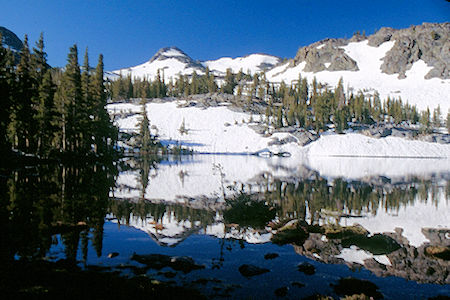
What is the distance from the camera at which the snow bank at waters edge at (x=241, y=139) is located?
9475 centimetres

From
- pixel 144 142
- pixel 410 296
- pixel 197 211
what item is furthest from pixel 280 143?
pixel 410 296

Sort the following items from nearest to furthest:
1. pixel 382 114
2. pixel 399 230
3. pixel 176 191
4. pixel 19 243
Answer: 1. pixel 19 243
2. pixel 399 230
3. pixel 176 191
4. pixel 382 114

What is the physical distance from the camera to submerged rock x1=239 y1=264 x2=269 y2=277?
7828mm

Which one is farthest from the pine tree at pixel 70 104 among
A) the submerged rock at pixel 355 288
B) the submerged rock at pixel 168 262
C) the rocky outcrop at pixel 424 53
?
the rocky outcrop at pixel 424 53

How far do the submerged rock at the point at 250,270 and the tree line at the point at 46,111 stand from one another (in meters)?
30.9

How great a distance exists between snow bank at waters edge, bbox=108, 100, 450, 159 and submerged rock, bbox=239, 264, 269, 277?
86.5 metres

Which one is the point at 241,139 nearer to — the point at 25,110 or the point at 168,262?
the point at 25,110

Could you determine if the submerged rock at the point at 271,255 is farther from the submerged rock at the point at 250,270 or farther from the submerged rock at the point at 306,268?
the submerged rock at the point at 250,270

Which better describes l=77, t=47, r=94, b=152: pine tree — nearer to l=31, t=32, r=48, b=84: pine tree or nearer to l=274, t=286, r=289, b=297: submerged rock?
l=31, t=32, r=48, b=84: pine tree

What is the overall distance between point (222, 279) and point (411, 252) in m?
7.15

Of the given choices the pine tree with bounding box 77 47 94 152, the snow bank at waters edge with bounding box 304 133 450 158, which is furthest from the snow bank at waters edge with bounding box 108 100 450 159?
the pine tree with bounding box 77 47 94 152

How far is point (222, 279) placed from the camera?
742cm

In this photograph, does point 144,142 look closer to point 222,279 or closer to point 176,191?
point 176,191

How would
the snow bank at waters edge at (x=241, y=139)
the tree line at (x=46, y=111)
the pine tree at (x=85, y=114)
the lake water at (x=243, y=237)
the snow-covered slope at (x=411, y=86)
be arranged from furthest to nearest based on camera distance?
the snow-covered slope at (x=411, y=86) → the snow bank at waters edge at (x=241, y=139) → the pine tree at (x=85, y=114) → the tree line at (x=46, y=111) → the lake water at (x=243, y=237)
